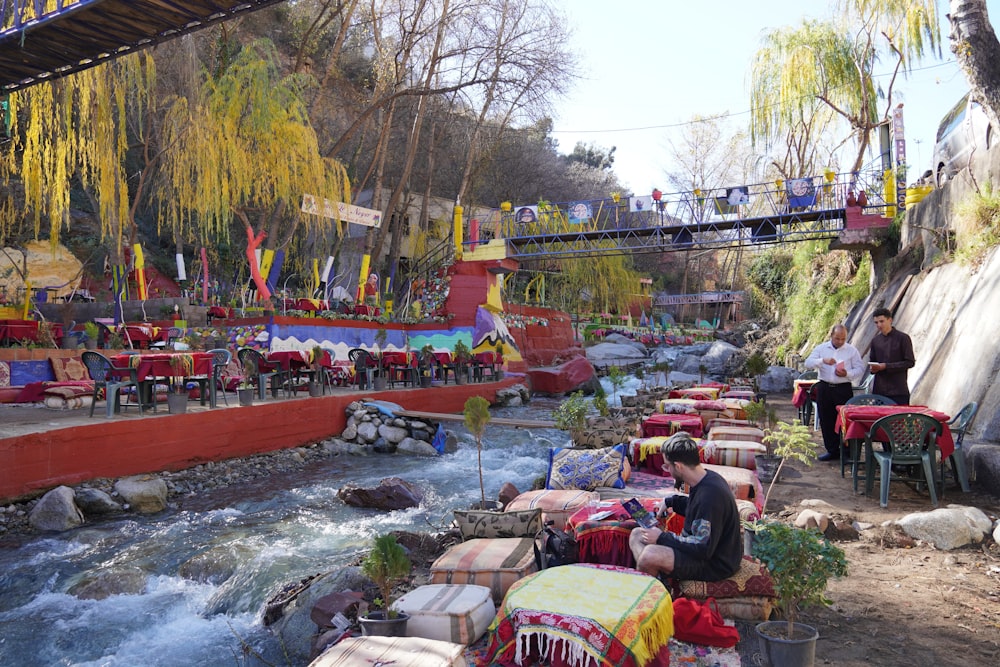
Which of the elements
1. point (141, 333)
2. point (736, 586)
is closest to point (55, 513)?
point (141, 333)

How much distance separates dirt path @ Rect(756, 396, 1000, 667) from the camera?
340cm

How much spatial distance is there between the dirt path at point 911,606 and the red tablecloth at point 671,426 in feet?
7.98

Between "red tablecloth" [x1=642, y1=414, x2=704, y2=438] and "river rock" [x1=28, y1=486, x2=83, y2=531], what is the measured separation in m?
6.33

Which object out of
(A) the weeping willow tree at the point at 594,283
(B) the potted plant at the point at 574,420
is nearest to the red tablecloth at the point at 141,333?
(B) the potted plant at the point at 574,420

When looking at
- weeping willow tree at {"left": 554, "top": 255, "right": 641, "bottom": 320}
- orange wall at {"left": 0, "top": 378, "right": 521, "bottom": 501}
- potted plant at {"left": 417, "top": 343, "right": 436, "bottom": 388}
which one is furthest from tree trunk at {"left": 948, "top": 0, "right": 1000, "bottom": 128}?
weeping willow tree at {"left": 554, "top": 255, "right": 641, "bottom": 320}

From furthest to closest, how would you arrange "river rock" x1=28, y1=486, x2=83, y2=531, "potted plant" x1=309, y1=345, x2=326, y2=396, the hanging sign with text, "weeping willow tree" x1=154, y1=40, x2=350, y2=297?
the hanging sign with text, "weeping willow tree" x1=154, y1=40, x2=350, y2=297, "potted plant" x1=309, y1=345, x2=326, y2=396, "river rock" x1=28, y1=486, x2=83, y2=531

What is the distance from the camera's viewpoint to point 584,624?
309 centimetres

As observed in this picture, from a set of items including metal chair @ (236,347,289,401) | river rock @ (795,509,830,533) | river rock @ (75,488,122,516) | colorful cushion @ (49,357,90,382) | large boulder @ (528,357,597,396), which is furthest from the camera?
large boulder @ (528,357,597,396)

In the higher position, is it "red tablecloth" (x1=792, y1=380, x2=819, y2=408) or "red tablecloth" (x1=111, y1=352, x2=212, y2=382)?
"red tablecloth" (x1=111, y1=352, x2=212, y2=382)

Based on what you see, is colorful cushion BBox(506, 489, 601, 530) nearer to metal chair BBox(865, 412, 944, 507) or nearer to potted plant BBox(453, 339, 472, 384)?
metal chair BBox(865, 412, 944, 507)

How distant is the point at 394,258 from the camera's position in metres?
24.0

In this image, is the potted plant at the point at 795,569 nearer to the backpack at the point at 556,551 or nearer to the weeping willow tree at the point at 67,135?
the backpack at the point at 556,551

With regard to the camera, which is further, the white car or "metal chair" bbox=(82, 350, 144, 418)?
the white car

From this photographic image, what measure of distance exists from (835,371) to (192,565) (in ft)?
22.6
